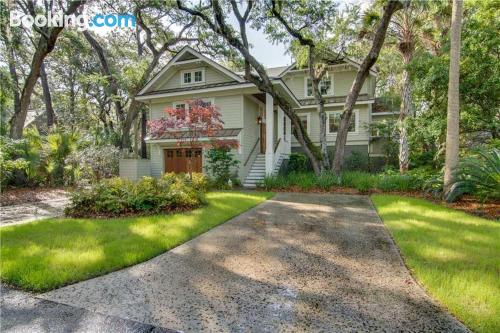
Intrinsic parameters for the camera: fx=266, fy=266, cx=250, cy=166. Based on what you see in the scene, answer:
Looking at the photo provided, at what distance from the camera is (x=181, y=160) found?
14617mm

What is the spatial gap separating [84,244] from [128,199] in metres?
2.59

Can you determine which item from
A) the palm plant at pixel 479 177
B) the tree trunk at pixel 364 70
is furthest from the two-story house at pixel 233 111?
the palm plant at pixel 479 177

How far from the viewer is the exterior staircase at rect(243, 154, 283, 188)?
12973 millimetres

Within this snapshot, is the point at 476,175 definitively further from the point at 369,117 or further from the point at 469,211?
the point at 369,117

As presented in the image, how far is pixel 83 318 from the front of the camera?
2510 mm

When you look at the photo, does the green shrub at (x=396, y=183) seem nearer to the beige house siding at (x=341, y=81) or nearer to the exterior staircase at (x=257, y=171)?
the exterior staircase at (x=257, y=171)

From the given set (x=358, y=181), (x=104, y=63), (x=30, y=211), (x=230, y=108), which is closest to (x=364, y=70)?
(x=358, y=181)

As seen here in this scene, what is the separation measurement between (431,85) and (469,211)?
5.25 metres

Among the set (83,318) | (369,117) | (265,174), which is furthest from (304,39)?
(83,318)

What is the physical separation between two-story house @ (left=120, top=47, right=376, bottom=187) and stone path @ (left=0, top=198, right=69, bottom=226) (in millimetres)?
5449

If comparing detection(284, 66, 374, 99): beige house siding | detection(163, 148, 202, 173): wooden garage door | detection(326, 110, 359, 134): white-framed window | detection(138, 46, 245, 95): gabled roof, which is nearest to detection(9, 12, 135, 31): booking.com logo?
detection(138, 46, 245, 95): gabled roof

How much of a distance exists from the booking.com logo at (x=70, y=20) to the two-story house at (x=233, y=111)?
14.6 feet

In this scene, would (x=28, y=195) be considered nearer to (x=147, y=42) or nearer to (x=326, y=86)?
(x=147, y=42)

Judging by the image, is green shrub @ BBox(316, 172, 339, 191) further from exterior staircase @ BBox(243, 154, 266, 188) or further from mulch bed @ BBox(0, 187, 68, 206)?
mulch bed @ BBox(0, 187, 68, 206)
